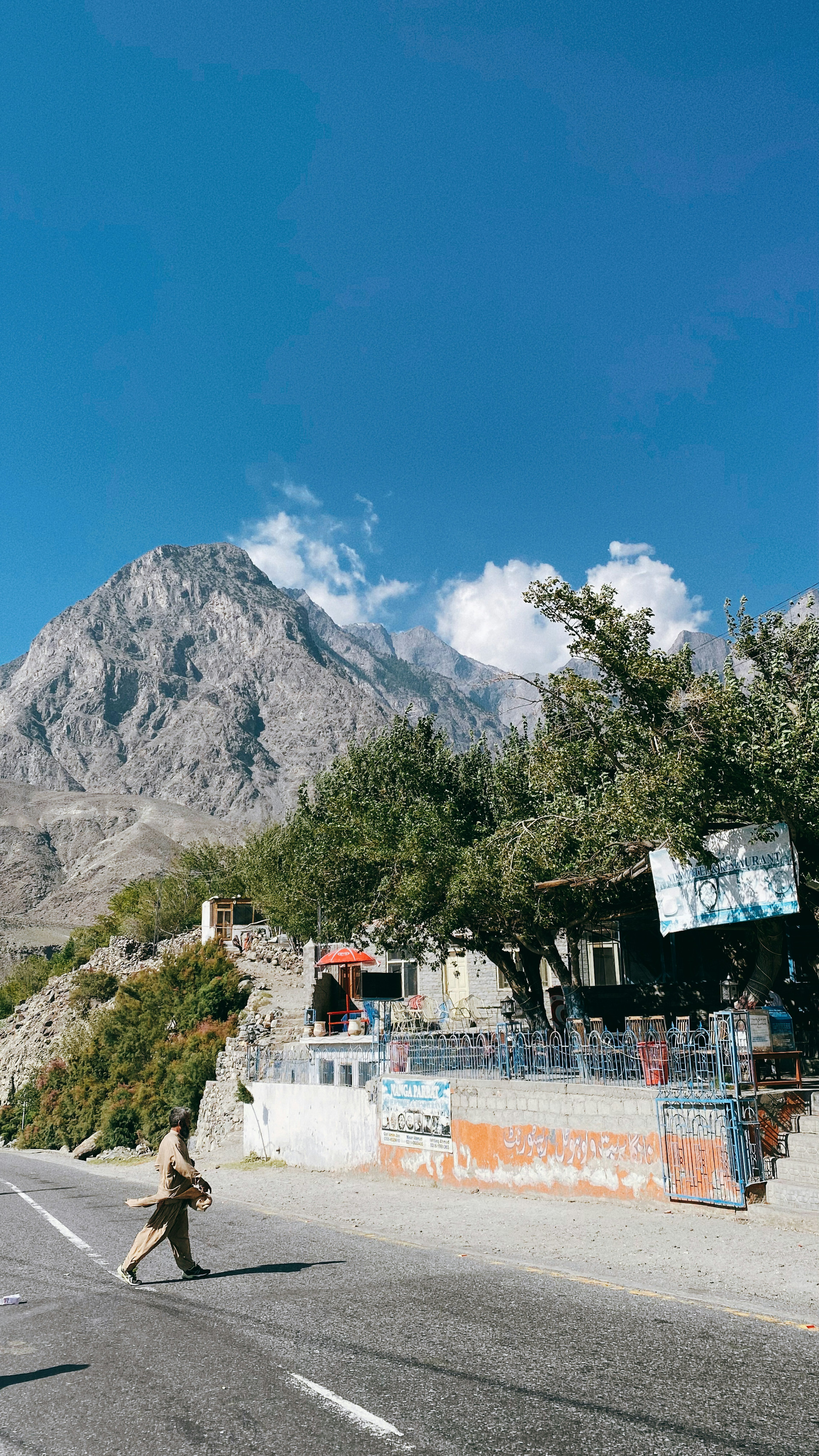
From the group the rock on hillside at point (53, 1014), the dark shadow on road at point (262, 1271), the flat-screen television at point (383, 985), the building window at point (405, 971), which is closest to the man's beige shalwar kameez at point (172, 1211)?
the dark shadow on road at point (262, 1271)

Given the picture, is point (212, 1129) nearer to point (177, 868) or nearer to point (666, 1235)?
point (666, 1235)

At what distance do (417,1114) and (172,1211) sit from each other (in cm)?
1015

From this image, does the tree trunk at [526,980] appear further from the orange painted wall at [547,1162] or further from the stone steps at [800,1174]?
the stone steps at [800,1174]

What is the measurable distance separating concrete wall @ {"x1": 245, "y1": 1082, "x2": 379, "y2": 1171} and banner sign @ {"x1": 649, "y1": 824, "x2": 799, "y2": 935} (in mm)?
8756

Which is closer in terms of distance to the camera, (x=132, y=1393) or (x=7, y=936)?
(x=132, y=1393)

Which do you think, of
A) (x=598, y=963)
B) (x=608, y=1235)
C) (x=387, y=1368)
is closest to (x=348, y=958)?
(x=598, y=963)

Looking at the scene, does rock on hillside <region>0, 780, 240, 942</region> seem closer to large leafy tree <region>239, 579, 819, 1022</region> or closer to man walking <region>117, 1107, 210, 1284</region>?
large leafy tree <region>239, 579, 819, 1022</region>

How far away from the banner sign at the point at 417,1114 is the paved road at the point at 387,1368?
25.3 feet

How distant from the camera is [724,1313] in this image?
809 centimetres

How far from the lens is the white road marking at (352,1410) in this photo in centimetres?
539

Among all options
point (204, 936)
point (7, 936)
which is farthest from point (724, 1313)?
point (7, 936)

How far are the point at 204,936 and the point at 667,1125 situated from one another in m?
50.4

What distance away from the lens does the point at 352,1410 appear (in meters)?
5.69

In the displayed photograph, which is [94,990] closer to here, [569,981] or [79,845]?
[569,981]
